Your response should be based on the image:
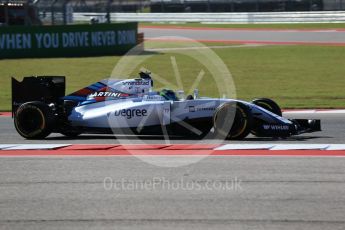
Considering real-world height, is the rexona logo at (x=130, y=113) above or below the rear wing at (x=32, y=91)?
below

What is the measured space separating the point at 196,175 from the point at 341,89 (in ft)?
42.8

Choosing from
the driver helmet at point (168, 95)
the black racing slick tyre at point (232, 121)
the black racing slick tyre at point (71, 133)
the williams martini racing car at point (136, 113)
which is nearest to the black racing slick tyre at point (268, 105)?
the williams martini racing car at point (136, 113)

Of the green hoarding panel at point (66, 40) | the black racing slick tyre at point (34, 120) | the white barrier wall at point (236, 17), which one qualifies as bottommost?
the black racing slick tyre at point (34, 120)

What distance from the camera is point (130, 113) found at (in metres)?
12.0

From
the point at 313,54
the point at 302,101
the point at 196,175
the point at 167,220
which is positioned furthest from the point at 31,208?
the point at 313,54

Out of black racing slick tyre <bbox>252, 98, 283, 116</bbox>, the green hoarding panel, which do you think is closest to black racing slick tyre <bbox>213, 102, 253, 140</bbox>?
black racing slick tyre <bbox>252, 98, 283, 116</bbox>

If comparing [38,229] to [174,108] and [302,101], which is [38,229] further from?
[302,101]

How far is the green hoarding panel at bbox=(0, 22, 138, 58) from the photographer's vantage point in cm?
3091

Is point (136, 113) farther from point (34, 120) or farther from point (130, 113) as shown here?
point (34, 120)

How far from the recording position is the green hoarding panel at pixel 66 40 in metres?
30.9

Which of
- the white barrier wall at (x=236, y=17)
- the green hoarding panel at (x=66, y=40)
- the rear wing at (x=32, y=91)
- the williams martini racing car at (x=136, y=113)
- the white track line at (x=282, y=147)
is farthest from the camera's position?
the white barrier wall at (x=236, y=17)

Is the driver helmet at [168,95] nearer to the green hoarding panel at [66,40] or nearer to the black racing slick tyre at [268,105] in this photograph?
the black racing slick tyre at [268,105]

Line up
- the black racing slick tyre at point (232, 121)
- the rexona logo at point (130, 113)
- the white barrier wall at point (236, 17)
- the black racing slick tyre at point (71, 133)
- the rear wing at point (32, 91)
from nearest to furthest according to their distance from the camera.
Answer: the black racing slick tyre at point (232, 121) → the rexona logo at point (130, 113) → the black racing slick tyre at point (71, 133) → the rear wing at point (32, 91) → the white barrier wall at point (236, 17)

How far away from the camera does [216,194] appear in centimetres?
781
